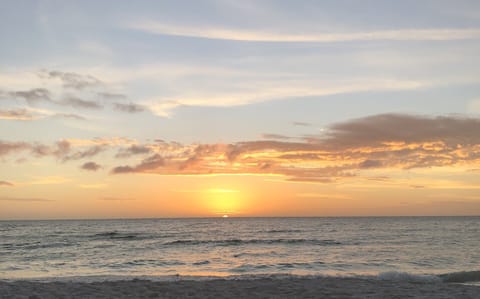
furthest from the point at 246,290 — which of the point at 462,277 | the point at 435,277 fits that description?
the point at 462,277

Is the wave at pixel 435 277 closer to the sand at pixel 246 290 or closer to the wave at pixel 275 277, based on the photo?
the wave at pixel 275 277

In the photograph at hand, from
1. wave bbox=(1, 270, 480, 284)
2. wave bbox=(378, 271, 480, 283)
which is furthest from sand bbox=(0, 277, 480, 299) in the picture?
wave bbox=(378, 271, 480, 283)

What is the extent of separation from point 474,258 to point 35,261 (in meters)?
29.2

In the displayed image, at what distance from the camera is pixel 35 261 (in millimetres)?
30562

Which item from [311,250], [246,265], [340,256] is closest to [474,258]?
[340,256]

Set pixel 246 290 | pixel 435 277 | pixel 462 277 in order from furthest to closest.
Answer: pixel 462 277 < pixel 435 277 < pixel 246 290

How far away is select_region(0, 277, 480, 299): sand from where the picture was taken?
13992 millimetres

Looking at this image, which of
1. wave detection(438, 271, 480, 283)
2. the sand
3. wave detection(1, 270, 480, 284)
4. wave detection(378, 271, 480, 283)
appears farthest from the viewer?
wave detection(438, 271, 480, 283)

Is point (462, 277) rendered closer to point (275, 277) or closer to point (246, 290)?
point (275, 277)

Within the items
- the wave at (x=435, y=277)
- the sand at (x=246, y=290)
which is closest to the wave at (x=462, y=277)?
the wave at (x=435, y=277)

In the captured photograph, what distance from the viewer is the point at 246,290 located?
49.7 ft

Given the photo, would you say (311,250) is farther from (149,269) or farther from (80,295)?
(80,295)

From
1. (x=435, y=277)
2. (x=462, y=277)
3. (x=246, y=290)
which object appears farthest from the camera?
(x=462, y=277)

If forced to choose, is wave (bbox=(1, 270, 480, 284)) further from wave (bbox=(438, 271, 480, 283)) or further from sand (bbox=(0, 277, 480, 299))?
sand (bbox=(0, 277, 480, 299))
